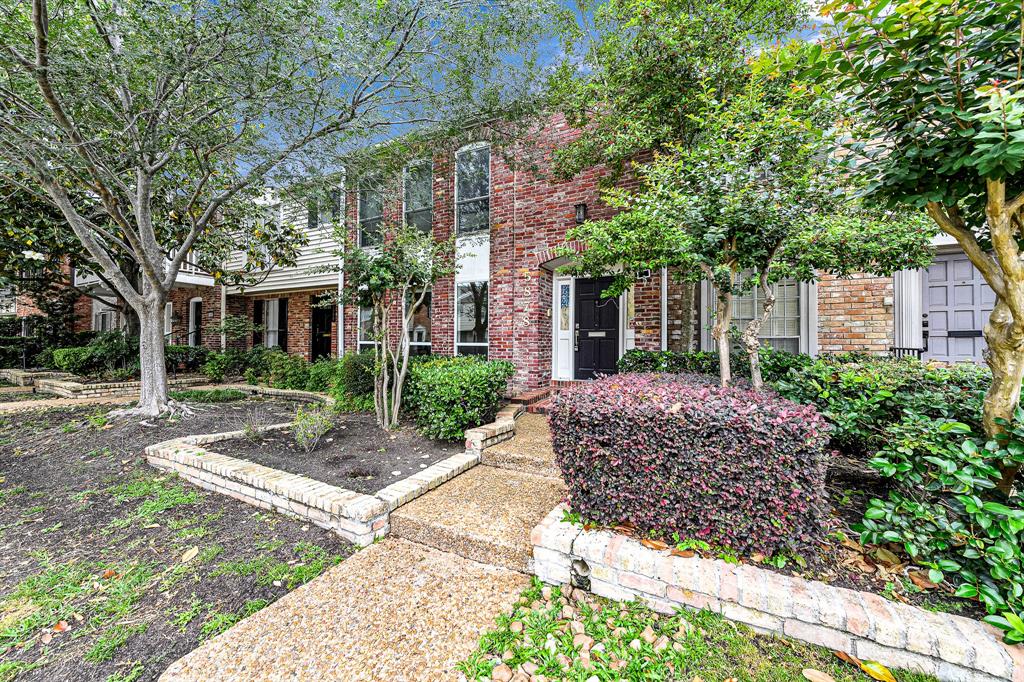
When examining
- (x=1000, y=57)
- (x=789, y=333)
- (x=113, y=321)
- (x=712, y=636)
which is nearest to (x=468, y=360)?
(x=712, y=636)

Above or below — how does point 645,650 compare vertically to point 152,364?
below

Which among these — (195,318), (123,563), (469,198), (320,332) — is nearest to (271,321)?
(320,332)

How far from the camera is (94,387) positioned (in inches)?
302

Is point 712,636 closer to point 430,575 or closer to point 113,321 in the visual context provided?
point 430,575

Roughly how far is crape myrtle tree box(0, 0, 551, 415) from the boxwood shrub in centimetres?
465

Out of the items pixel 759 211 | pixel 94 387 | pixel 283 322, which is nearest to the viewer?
pixel 759 211

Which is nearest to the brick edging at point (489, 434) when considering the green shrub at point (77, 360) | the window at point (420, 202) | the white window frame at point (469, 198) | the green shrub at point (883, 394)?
the green shrub at point (883, 394)

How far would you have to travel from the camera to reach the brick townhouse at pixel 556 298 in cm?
499

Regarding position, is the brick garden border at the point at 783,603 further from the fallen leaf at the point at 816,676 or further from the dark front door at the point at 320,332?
the dark front door at the point at 320,332

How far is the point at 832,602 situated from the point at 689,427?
95cm

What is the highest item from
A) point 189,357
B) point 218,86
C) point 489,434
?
point 218,86

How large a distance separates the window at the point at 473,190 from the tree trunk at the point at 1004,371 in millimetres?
6417

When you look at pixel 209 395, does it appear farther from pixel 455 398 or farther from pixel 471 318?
pixel 455 398

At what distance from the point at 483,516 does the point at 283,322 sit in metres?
10.5
